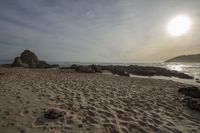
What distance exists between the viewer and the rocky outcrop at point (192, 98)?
7027mm

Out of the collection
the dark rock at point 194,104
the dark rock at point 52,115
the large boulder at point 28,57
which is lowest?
the dark rock at point 194,104

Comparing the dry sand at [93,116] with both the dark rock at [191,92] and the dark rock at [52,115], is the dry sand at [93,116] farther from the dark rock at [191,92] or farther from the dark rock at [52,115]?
the dark rock at [191,92]

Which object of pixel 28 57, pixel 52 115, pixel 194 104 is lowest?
pixel 194 104

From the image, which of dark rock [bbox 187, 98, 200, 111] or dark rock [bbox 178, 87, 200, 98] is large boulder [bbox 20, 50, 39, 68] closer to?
dark rock [bbox 178, 87, 200, 98]

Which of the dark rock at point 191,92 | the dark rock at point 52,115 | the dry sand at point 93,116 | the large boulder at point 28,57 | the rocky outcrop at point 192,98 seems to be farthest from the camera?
the large boulder at point 28,57

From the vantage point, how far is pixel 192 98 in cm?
805

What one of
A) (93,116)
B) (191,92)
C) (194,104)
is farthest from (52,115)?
(191,92)

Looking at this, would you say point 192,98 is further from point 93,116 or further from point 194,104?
point 93,116

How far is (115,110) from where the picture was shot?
615 cm

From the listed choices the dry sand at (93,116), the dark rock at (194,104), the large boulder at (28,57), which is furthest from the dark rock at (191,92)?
the large boulder at (28,57)

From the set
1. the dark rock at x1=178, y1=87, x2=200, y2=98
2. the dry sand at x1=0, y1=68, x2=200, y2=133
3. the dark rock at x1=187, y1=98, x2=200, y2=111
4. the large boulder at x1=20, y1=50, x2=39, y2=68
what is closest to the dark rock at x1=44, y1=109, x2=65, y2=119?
the dry sand at x1=0, y1=68, x2=200, y2=133

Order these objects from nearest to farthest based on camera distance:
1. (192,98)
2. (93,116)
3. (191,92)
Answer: (93,116) → (192,98) → (191,92)

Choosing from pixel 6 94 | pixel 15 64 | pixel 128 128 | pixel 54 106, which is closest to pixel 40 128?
pixel 54 106

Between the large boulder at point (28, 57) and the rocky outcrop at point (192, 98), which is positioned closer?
the rocky outcrop at point (192, 98)
